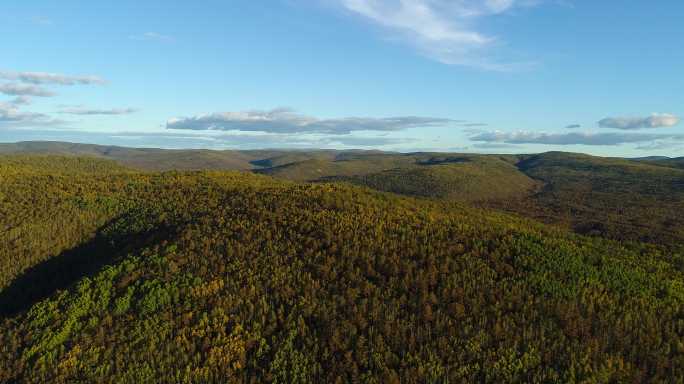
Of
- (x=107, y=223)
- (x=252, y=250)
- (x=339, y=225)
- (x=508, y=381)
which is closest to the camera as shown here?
(x=508, y=381)

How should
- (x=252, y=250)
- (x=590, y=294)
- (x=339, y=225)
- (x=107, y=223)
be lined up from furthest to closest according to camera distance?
(x=107, y=223), (x=339, y=225), (x=252, y=250), (x=590, y=294)

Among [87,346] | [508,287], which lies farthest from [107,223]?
[508,287]

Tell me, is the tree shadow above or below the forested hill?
below

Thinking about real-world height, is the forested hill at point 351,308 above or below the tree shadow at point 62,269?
above

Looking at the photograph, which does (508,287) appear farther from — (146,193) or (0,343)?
(146,193)

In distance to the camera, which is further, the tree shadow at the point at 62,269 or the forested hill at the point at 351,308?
the tree shadow at the point at 62,269
